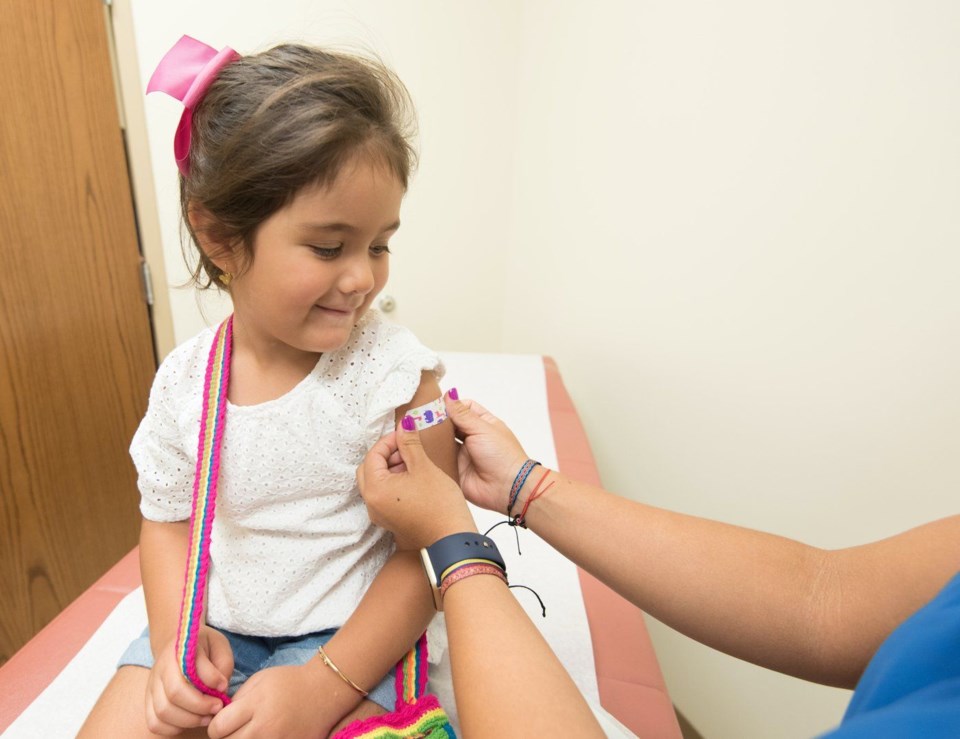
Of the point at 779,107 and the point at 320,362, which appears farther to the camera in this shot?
the point at 779,107

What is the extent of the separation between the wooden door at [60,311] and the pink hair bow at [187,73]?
2.99 feet

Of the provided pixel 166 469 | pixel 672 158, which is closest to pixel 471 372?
pixel 672 158

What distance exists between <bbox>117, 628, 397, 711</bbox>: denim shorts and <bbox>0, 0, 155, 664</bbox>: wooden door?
873 mm

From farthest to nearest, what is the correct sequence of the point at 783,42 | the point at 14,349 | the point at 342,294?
the point at 14,349
the point at 783,42
the point at 342,294

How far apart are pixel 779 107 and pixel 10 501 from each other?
1.86 metres

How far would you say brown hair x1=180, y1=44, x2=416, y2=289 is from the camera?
58cm

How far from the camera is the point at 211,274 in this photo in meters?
0.74

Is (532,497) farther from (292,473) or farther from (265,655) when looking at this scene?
(265,655)

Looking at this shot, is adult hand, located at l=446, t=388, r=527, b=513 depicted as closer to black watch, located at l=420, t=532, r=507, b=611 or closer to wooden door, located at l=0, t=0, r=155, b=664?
black watch, located at l=420, t=532, r=507, b=611

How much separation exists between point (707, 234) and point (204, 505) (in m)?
1.15

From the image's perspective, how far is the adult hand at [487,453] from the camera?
754 mm

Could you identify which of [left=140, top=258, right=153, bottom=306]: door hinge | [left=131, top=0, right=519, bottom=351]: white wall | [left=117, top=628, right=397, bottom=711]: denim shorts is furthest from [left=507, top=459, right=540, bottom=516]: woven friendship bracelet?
[left=140, top=258, right=153, bottom=306]: door hinge

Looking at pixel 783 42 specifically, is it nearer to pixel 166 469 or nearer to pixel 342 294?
pixel 342 294

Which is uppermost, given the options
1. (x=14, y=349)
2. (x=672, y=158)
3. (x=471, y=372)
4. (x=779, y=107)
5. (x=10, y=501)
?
(x=779, y=107)
